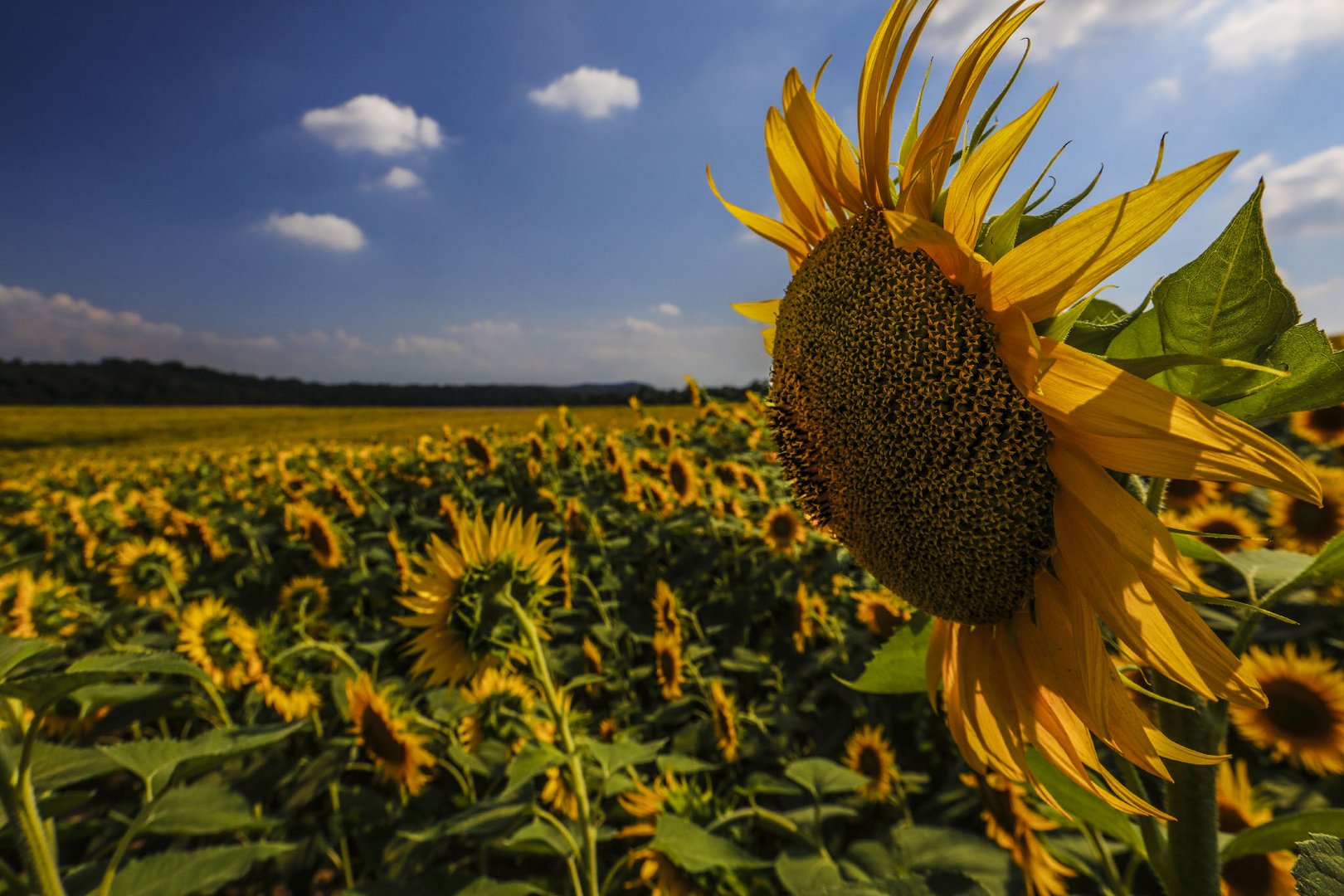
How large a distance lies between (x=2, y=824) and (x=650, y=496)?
3.23 m

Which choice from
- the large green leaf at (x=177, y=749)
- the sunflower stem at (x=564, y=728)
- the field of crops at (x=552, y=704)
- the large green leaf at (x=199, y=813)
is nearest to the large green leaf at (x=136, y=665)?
the field of crops at (x=552, y=704)

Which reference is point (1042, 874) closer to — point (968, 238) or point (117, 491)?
point (968, 238)

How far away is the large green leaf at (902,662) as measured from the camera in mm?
835

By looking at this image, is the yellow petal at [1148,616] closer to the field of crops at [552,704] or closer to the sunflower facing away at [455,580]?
the field of crops at [552,704]

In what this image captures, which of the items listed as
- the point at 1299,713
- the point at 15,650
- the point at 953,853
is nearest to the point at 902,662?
the point at 953,853

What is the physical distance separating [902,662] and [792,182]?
0.65 metres

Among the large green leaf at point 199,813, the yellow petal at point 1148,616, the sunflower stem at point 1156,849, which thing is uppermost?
the yellow petal at point 1148,616

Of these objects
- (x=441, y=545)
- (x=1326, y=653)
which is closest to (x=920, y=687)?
(x=441, y=545)

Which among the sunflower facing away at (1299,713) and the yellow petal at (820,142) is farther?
the sunflower facing away at (1299,713)

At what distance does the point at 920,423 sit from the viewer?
0.63 m

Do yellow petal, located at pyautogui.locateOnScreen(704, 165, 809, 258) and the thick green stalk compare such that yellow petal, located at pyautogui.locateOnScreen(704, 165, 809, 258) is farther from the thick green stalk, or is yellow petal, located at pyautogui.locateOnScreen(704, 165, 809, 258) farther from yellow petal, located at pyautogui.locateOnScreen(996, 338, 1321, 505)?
the thick green stalk

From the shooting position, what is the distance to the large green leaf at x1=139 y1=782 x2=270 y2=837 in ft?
4.49

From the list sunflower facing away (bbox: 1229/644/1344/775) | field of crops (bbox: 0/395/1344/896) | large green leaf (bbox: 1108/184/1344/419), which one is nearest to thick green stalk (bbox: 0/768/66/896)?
field of crops (bbox: 0/395/1344/896)

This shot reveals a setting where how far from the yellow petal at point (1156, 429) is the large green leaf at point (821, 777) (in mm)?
1558
